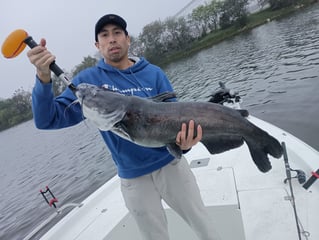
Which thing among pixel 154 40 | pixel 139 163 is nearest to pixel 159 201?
pixel 139 163

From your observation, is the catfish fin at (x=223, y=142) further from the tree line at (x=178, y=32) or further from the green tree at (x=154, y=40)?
the green tree at (x=154, y=40)

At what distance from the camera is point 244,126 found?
279 centimetres

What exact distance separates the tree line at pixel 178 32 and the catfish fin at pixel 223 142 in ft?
236

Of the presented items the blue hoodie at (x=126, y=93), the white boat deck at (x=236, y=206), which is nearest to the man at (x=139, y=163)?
the blue hoodie at (x=126, y=93)

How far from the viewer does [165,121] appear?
2701 mm

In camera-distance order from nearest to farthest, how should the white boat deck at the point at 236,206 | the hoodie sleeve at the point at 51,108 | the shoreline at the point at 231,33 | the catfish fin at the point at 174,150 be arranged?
the hoodie sleeve at the point at 51,108
the catfish fin at the point at 174,150
the white boat deck at the point at 236,206
the shoreline at the point at 231,33

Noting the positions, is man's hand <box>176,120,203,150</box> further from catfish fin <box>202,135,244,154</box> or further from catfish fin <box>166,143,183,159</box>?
catfish fin <box>202,135,244,154</box>

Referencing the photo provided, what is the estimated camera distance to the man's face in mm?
3139

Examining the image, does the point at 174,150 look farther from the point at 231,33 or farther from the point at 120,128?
the point at 231,33

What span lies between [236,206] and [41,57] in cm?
321

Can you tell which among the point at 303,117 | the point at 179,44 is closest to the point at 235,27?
the point at 179,44

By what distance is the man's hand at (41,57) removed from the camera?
2.42 meters

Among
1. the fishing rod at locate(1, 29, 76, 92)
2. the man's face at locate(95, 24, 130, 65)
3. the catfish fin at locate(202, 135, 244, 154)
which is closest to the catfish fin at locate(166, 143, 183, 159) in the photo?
the catfish fin at locate(202, 135, 244, 154)

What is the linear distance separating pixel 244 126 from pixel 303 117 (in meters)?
9.99
